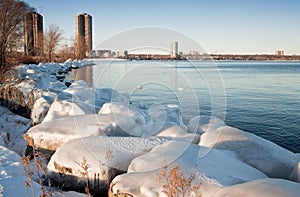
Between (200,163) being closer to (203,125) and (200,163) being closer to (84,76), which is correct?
(203,125)

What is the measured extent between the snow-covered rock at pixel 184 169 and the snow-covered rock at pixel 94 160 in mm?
323

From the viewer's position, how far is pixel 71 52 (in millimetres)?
57062

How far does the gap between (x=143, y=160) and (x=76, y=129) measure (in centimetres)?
174

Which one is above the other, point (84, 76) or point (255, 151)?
point (84, 76)

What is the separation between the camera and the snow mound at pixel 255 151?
3.91 metres

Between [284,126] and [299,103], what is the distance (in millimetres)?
4438

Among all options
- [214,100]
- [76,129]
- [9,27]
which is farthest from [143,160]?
[9,27]

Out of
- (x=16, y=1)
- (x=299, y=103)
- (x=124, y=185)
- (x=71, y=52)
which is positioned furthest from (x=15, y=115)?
(x=71, y=52)

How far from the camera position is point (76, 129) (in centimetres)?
471

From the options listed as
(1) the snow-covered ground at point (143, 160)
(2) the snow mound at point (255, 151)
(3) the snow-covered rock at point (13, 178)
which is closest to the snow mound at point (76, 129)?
(1) the snow-covered ground at point (143, 160)

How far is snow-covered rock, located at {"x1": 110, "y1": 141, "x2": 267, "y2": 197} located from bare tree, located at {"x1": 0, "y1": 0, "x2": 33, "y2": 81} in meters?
12.8

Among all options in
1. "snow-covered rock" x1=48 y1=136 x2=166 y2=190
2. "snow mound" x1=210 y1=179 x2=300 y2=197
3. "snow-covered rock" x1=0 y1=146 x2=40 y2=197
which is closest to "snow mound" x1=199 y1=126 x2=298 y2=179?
"snow-covered rock" x1=48 y1=136 x2=166 y2=190

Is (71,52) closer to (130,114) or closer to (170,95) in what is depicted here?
(170,95)

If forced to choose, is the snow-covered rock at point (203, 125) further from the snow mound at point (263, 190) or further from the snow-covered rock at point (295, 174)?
the snow mound at point (263, 190)
